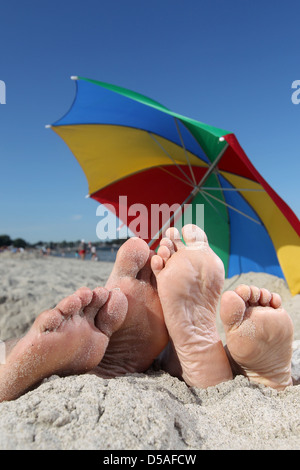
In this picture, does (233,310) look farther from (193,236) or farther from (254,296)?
(193,236)

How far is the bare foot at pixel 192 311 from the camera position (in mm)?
1111

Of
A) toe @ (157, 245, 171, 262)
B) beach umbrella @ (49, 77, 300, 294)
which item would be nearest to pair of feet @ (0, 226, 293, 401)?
toe @ (157, 245, 171, 262)

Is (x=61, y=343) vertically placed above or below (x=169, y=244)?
below

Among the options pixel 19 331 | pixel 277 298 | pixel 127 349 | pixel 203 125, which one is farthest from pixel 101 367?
pixel 203 125

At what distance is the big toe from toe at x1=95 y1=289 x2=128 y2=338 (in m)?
0.15

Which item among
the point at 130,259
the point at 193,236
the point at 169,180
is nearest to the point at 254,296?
the point at 193,236

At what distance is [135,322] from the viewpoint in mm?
1136

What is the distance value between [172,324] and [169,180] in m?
2.41

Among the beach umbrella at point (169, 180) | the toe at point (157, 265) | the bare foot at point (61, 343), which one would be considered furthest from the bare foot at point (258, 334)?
the beach umbrella at point (169, 180)

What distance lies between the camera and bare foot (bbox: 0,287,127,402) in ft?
2.85

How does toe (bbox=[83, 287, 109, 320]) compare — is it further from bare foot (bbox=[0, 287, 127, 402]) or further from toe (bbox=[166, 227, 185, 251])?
toe (bbox=[166, 227, 185, 251])

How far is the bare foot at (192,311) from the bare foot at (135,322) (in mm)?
50

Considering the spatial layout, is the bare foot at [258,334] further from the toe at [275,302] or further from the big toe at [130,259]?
the big toe at [130,259]

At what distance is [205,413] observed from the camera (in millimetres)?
878
